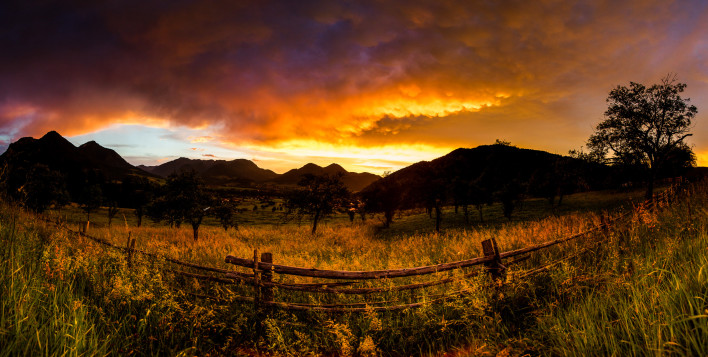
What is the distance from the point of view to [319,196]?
2600cm

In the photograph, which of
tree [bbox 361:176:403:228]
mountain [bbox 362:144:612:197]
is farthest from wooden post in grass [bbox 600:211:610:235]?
tree [bbox 361:176:403:228]

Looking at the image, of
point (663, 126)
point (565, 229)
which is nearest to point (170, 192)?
point (565, 229)

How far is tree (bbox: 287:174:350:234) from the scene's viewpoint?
2605 centimetres

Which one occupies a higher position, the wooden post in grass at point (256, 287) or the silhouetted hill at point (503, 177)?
the silhouetted hill at point (503, 177)

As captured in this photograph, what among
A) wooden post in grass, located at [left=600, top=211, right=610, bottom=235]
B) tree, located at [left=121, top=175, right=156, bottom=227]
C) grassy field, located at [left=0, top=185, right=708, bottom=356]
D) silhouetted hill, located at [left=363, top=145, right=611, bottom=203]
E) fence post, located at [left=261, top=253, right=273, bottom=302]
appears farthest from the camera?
tree, located at [left=121, top=175, right=156, bottom=227]

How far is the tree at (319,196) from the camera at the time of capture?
2605cm

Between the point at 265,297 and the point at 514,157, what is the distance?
447 feet

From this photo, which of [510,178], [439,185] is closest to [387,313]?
[439,185]

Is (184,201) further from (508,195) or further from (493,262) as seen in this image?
(508,195)

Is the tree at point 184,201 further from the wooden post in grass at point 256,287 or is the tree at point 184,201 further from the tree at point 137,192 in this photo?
the tree at point 137,192

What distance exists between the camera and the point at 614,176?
1258 inches

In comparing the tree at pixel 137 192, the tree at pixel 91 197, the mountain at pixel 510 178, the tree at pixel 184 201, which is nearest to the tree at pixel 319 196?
the tree at pixel 184 201

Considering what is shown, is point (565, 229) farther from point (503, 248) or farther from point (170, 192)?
point (170, 192)

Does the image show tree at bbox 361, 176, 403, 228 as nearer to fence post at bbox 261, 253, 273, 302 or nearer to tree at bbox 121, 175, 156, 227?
fence post at bbox 261, 253, 273, 302
